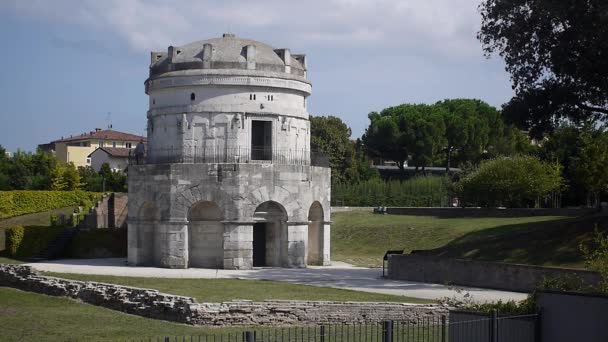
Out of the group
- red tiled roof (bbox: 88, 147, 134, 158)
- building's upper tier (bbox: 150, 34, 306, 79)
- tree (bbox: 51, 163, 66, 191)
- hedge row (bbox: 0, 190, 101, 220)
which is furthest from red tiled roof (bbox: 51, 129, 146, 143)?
building's upper tier (bbox: 150, 34, 306, 79)

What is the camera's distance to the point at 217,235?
43562mm

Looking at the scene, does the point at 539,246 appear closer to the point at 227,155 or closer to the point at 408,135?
the point at 227,155

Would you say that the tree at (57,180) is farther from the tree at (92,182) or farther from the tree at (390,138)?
the tree at (390,138)

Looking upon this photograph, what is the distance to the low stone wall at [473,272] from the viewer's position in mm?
29766

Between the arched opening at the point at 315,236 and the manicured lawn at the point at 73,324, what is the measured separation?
17.5 metres

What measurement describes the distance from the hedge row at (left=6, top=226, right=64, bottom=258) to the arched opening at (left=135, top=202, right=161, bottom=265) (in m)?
6.61

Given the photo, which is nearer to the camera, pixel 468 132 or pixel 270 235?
pixel 270 235

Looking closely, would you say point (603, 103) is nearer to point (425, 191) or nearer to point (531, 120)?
point (531, 120)

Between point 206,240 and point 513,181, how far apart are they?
25.9 metres

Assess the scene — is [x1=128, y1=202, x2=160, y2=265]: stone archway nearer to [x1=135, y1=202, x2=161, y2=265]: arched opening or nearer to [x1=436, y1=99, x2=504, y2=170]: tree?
[x1=135, y1=202, x2=161, y2=265]: arched opening

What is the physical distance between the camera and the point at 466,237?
4972cm

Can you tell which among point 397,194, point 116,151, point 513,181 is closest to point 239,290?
point 513,181

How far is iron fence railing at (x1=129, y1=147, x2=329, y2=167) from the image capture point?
4391 cm

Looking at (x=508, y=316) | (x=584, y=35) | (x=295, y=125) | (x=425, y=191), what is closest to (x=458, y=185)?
(x=425, y=191)
